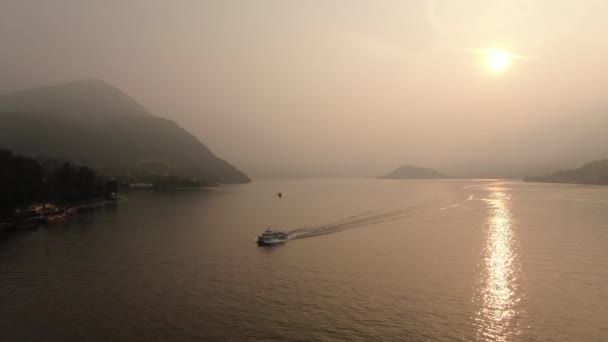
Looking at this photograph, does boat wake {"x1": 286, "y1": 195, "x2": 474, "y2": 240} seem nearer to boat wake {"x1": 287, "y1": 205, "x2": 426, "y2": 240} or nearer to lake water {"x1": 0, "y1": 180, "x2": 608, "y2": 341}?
boat wake {"x1": 287, "y1": 205, "x2": 426, "y2": 240}

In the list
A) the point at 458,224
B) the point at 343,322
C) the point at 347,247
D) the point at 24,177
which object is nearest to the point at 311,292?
the point at 343,322

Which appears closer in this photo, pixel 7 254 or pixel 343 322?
pixel 343 322

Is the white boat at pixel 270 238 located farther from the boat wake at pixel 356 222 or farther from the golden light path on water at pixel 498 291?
the golden light path on water at pixel 498 291

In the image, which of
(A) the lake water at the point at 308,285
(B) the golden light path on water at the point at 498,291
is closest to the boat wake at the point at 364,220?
(A) the lake water at the point at 308,285

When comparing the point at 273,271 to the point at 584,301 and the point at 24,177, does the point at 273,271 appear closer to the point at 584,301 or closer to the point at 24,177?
the point at 584,301

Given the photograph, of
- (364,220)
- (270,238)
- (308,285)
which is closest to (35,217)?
(270,238)

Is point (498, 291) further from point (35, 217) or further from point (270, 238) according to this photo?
point (35, 217)

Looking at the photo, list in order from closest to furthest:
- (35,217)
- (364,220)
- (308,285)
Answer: (308,285), (35,217), (364,220)

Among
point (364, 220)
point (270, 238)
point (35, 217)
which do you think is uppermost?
point (35, 217)
